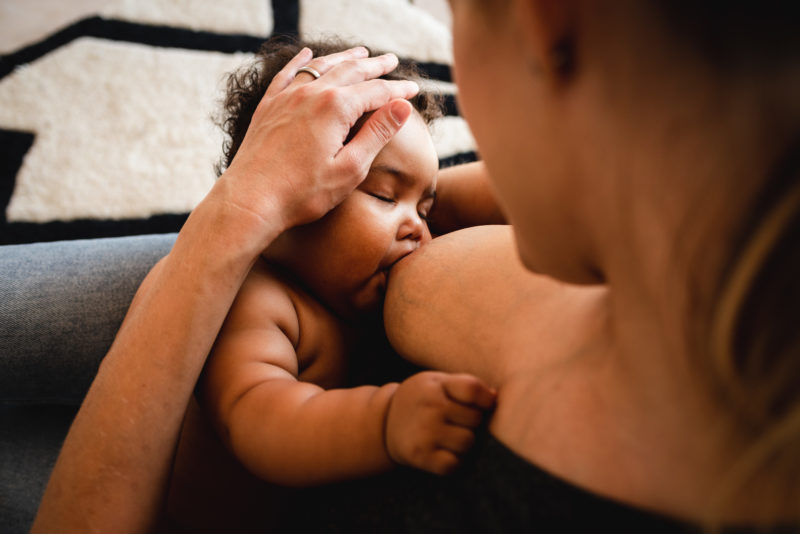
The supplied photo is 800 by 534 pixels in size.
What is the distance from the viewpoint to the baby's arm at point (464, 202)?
3.09ft

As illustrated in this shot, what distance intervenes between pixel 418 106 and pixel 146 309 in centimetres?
61

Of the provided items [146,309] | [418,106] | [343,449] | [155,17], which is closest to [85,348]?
[146,309]

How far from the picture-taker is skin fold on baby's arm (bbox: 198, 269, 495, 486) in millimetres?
463

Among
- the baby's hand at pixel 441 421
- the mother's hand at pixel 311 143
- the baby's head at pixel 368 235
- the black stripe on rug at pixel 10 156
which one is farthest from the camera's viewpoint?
the black stripe on rug at pixel 10 156

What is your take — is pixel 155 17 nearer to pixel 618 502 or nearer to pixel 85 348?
pixel 85 348

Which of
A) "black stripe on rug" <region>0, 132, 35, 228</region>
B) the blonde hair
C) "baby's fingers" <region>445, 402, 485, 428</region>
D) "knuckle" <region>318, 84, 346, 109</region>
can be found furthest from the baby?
"black stripe on rug" <region>0, 132, 35, 228</region>

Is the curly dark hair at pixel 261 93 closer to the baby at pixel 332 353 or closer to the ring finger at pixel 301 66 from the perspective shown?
the baby at pixel 332 353

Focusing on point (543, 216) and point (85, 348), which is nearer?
point (543, 216)

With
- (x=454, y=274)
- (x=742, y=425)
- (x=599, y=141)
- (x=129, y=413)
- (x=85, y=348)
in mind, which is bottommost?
(x=85, y=348)

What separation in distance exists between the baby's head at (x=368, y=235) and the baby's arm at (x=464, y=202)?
0.09m

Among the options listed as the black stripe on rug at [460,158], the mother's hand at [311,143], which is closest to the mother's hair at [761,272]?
the mother's hand at [311,143]

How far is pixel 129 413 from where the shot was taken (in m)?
0.57

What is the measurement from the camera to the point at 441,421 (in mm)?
459

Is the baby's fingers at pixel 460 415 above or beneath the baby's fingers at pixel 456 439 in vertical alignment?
above
